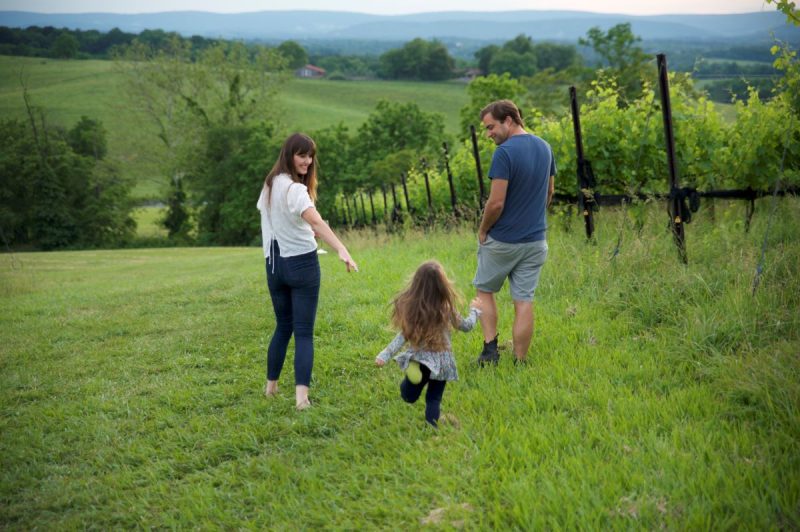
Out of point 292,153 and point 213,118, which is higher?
point 213,118

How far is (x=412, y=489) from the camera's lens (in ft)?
11.7

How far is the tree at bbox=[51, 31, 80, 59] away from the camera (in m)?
89.6

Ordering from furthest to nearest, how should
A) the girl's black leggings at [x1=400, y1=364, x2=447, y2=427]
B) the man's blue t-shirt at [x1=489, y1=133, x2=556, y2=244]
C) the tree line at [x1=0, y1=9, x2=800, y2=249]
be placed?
the tree line at [x1=0, y1=9, x2=800, y2=249], the man's blue t-shirt at [x1=489, y1=133, x2=556, y2=244], the girl's black leggings at [x1=400, y1=364, x2=447, y2=427]

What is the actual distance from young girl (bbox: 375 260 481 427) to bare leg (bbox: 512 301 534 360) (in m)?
0.85

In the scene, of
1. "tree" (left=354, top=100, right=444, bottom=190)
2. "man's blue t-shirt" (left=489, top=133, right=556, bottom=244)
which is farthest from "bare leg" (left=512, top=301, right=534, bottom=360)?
"tree" (left=354, top=100, right=444, bottom=190)

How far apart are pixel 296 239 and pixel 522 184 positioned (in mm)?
1794

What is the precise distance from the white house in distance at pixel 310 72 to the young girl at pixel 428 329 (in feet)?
402

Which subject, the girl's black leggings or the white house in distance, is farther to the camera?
the white house in distance

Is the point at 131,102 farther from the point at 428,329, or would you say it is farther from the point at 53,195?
the point at 428,329

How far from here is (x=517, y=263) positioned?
5.07 meters

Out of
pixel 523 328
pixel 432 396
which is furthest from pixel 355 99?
pixel 432 396

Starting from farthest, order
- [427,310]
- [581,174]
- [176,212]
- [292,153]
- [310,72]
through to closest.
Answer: [310,72]
[176,212]
[581,174]
[292,153]
[427,310]

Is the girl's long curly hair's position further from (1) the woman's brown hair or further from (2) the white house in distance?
(2) the white house in distance

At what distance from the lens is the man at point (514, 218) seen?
4.79 meters
